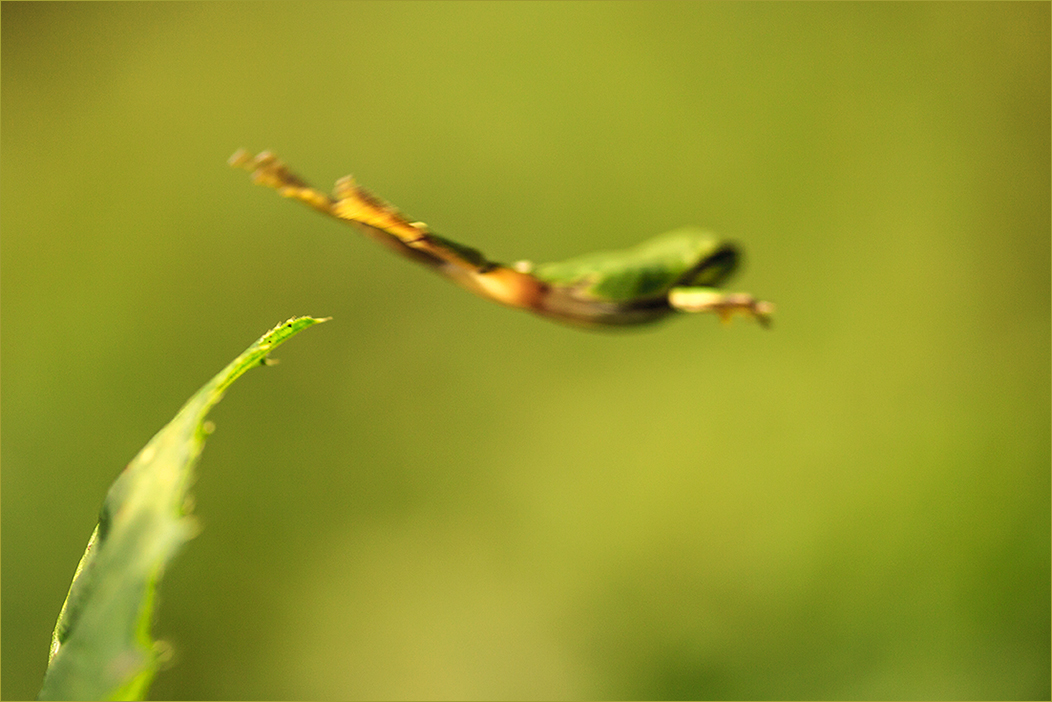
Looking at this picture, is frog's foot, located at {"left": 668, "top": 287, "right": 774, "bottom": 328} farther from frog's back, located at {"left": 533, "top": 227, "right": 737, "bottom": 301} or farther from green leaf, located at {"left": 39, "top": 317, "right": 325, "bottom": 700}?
green leaf, located at {"left": 39, "top": 317, "right": 325, "bottom": 700}

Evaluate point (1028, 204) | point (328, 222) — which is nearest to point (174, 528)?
point (328, 222)

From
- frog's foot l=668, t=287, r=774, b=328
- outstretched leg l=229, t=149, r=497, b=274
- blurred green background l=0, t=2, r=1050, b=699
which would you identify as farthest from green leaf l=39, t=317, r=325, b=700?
blurred green background l=0, t=2, r=1050, b=699

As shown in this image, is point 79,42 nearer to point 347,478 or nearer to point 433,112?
point 433,112

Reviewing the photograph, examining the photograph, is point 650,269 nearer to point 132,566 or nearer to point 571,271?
point 571,271

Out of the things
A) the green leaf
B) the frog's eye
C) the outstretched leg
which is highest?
the frog's eye

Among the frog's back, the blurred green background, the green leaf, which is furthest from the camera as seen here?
the blurred green background

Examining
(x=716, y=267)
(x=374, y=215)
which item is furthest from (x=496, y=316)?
(x=374, y=215)

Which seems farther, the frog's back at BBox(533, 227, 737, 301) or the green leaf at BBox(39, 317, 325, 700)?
the frog's back at BBox(533, 227, 737, 301)
